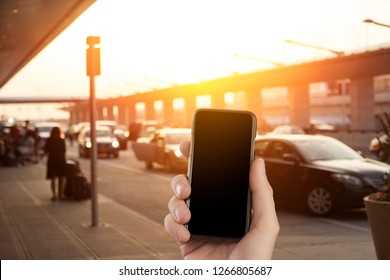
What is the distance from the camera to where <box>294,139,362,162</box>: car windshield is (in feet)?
43.2

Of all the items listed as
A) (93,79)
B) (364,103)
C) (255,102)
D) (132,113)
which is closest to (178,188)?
(93,79)

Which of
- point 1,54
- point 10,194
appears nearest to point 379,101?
point 1,54

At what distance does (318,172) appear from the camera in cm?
1253

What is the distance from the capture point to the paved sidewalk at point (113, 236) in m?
8.64

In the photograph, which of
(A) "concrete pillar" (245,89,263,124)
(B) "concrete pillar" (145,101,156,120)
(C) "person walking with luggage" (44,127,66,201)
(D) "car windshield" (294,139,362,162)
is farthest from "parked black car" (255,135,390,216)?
(B) "concrete pillar" (145,101,156,120)

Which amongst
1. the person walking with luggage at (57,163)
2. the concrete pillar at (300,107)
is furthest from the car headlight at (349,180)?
the concrete pillar at (300,107)

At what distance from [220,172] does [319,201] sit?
970cm

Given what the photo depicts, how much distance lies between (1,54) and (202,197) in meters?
23.9

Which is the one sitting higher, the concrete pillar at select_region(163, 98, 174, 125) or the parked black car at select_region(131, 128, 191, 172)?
the concrete pillar at select_region(163, 98, 174, 125)

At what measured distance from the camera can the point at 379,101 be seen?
89625 mm

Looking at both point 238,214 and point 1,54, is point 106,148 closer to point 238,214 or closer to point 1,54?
point 1,54

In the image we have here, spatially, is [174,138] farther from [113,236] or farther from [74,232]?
[113,236]

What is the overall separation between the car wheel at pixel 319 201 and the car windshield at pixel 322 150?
0.71m

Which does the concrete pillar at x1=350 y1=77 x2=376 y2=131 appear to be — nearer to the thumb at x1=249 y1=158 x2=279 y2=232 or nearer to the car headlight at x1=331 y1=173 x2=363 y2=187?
the car headlight at x1=331 y1=173 x2=363 y2=187
